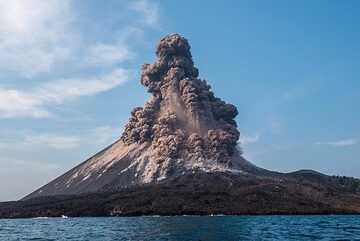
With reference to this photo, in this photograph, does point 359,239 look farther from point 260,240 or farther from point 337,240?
point 260,240

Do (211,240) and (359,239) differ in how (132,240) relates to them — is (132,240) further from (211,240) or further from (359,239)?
(359,239)

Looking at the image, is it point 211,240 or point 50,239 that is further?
point 50,239

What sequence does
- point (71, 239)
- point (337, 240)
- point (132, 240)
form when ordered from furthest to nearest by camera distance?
point (71, 239) → point (132, 240) → point (337, 240)

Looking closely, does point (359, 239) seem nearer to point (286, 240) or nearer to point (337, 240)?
point (337, 240)

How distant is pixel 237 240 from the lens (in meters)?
79.1

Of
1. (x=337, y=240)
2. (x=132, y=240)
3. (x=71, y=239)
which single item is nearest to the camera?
(x=337, y=240)

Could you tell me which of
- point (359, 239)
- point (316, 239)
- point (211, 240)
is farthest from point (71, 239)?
point (359, 239)

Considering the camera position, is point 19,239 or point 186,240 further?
point 19,239

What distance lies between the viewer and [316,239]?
7956cm

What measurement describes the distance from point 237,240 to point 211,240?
4.28 metres

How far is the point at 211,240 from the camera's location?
78.9m

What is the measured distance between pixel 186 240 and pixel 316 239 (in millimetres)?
21461

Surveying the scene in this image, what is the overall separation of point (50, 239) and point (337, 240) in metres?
52.2

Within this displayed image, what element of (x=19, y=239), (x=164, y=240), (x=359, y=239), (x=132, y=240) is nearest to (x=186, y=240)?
(x=164, y=240)
